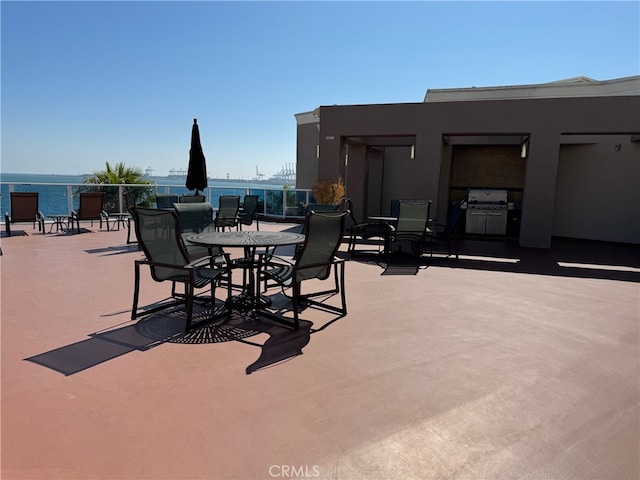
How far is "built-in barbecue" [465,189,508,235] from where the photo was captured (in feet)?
35.1

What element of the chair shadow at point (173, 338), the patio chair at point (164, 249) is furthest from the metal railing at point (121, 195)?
the chair shadow at point (173, 338)

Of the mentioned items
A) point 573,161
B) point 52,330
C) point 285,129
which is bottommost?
point 52,330

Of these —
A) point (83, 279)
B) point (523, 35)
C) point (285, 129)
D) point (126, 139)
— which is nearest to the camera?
point (83, 279)

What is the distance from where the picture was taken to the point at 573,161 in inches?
380

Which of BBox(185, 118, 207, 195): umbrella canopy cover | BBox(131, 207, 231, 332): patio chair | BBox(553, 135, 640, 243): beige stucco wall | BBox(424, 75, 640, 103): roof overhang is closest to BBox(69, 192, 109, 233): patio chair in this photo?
BBox(185, 118, 207, 195): umbrella canopy cover

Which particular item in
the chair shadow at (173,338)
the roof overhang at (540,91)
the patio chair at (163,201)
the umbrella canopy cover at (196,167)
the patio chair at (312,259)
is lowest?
the chair shadow at (173,338)

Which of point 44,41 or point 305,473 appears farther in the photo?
point 44,41

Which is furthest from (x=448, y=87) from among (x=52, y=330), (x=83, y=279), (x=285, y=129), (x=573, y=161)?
(x=52, y=330)

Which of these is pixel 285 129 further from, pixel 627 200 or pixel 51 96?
pixel 627 200

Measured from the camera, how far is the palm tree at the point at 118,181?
1113 centimetres

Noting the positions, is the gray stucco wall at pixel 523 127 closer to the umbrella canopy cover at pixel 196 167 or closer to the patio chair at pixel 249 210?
the patio chair at pixel 249 210

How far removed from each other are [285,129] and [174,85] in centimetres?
549

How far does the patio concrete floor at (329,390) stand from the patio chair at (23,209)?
504 centimetres

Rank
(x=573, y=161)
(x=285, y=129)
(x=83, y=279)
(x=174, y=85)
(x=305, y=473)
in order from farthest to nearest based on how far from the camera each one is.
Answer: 1. (x=285, y=129)
2. (x=174, y=85)
3. (x=573, y=161)
4. (x=83, y=279)
5. (x=305, y=473)
